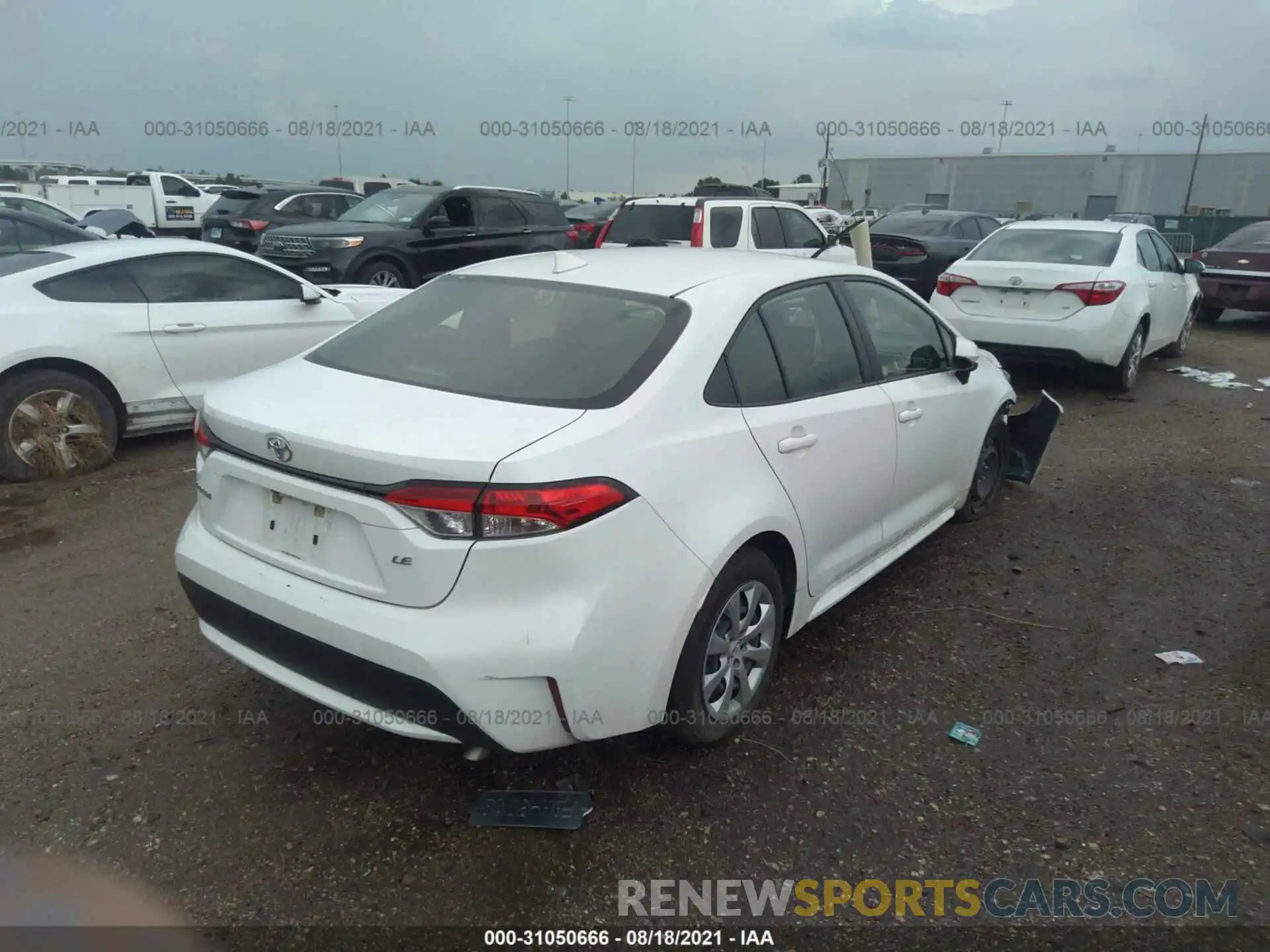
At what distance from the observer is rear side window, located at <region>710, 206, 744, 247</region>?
9.86 m

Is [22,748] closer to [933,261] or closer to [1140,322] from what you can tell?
[1140,322]

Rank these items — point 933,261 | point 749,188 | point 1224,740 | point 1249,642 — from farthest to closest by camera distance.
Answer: point 749,188
point 933,261
point 1249,642
point 1224,740

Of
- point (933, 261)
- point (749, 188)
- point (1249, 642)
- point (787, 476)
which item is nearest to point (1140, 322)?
point (933, 261)

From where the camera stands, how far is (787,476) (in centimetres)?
313

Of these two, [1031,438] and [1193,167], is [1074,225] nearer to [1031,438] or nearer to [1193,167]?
[1031,438]

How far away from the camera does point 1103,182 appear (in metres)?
52.0

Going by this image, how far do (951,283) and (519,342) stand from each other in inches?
255

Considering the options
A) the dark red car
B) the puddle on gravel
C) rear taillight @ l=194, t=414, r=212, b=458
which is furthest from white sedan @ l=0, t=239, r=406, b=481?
the dark red car

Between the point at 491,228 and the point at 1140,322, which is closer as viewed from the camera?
the point at 1140,322

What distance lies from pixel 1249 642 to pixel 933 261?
9.66 metres

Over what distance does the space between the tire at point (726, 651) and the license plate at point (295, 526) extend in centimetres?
112

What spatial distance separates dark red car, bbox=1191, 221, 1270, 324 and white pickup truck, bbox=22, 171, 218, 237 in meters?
20.1

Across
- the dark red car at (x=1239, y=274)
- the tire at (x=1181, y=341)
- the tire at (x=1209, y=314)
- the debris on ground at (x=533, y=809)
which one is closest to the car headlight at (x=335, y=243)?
the debris on ground at (x=533, y=809)

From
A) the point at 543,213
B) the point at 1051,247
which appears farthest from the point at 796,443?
the point at 543,213
